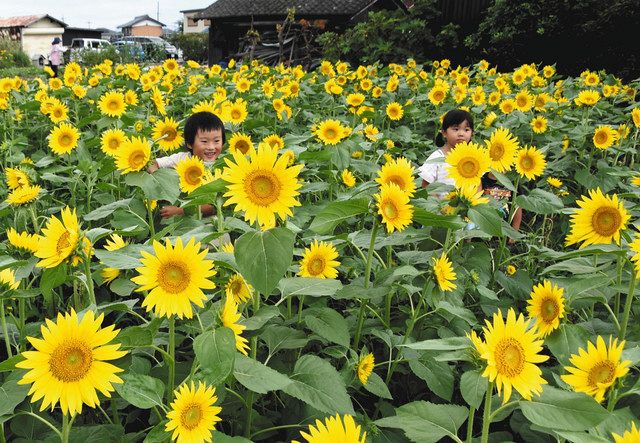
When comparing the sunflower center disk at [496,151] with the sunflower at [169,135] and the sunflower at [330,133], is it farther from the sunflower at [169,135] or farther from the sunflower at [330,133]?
the sunflower at [169,135]

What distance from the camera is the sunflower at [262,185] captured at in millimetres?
1328

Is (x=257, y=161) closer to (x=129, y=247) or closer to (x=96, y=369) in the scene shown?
(x=129, y=247)

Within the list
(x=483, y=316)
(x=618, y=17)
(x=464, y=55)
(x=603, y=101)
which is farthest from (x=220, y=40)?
(x=483, y=316)

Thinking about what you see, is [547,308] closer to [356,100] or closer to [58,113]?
[356,100]

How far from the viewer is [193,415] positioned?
1.12 meters

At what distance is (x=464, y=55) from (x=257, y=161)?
11726 mm

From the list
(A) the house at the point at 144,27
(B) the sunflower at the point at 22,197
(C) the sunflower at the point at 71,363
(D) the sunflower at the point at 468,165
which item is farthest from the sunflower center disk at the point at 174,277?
(A) the house at the point at 144,27

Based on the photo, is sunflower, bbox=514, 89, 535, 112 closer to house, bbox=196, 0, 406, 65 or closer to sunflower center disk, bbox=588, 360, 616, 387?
sunflower center disk, bbox=588, 360, 616, 387

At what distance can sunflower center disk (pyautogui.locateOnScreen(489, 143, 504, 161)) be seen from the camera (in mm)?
2338

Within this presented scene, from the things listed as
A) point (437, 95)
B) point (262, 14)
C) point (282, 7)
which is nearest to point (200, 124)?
point (437, 95)

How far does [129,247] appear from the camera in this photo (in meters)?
1.40

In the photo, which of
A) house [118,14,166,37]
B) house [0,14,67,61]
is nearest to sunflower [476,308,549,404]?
house [0,14,67,61]

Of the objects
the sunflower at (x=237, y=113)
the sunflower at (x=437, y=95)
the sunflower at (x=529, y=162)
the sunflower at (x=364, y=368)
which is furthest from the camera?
the sunflower at (x=437, y=95)

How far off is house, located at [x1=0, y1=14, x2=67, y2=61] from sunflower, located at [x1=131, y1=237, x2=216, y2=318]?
155 feet
